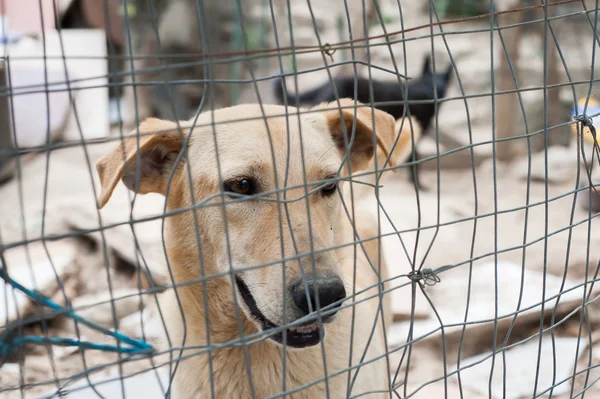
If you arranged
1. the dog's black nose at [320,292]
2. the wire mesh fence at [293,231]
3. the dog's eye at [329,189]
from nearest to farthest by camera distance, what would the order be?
the wire mesh fence at [293,231], the dog's black nose at [320,292], the dog's eye at [329,189]

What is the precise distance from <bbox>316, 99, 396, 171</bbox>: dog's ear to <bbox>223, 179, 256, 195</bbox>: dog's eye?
1.17 feet

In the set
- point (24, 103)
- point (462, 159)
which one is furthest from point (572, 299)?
point (24, 103)

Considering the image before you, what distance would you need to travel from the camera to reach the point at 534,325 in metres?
3.70

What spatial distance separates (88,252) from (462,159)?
18.3 ft

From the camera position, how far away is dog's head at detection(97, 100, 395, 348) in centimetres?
175

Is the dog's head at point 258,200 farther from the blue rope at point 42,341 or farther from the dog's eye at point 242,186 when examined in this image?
the blue rope at point 42,341

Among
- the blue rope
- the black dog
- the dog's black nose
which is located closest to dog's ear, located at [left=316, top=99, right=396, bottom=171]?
the dog's black nose

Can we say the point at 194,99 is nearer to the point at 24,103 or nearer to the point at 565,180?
the point at 24,103

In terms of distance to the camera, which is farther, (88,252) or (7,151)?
(88,252)

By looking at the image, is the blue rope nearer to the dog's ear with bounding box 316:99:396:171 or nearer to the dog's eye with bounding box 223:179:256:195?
the dog's eye with bounding box 223:179:256:195

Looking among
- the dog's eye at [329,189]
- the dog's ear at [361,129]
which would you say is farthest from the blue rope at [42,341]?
the dog's ear at [361,129]

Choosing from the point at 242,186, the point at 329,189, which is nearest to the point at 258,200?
the point at 242,186

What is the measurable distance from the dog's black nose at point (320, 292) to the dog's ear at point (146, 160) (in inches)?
22.4

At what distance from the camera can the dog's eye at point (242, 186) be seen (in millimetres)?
1978
